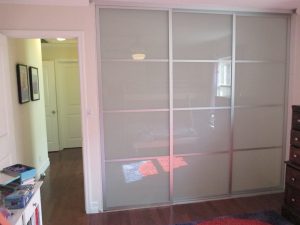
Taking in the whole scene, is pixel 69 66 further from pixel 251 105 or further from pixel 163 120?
pixel 251 105

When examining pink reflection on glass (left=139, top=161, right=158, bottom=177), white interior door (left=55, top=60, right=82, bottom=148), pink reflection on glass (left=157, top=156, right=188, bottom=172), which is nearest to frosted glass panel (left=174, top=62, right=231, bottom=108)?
pink reflection on glass (left=157, top=156, right=188, bottom=172)

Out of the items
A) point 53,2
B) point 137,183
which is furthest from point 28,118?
point 137,183

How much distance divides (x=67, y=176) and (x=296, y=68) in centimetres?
386

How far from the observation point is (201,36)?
10.2ft

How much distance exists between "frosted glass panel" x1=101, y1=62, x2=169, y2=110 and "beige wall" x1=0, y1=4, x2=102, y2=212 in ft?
0.50

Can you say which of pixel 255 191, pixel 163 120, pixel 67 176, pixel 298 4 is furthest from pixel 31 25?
pixel 255 191

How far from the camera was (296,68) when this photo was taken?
133 inches

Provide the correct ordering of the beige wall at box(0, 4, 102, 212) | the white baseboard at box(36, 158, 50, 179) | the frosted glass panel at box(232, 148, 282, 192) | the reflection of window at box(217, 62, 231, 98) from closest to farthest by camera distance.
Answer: the beige wall at box(0, 4, 102, 212) < the reflection of window at box(217, 62, 231, 98) < the frosted glass panel at box(232, 148, 282, 192) < the white baseboard at box(36, 158, 50, 179)

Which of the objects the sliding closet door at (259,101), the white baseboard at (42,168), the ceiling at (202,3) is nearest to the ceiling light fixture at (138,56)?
the ceiling at (202,3)

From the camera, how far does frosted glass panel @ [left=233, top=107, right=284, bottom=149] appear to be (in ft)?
11.0

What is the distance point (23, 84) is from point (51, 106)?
2.57 metres

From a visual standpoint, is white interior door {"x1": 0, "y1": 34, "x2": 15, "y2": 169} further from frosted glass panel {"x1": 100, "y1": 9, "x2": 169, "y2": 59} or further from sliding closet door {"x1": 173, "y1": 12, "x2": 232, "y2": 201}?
sliding closet door {"x1": 173, "y1": 12, "x2": 232, "y2": 201}

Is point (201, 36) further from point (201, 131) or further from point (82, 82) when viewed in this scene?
point (82, 82)

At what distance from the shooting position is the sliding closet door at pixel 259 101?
325cm
